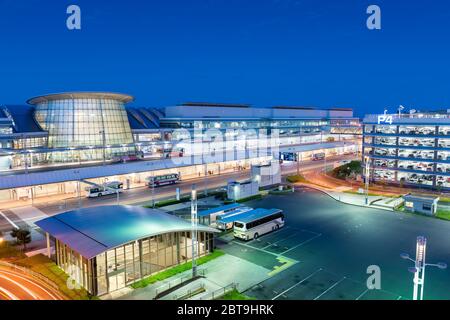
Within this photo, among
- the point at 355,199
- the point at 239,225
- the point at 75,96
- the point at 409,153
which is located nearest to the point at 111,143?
the point at 75,96

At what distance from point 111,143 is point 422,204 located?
184ft

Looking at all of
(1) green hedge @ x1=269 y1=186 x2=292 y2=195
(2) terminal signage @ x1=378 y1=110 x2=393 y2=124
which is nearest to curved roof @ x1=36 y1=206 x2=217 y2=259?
(1) green hedge @ x1=269 y1=186 x2=292 y2=195

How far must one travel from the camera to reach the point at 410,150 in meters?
61.7

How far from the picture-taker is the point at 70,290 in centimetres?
Answer: 2327

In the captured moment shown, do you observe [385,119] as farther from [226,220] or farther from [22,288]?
[22,288]

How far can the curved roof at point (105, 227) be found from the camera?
23.5 metres

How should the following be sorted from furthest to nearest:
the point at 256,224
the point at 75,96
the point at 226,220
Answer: the point at 75,96
the point at 226,220
the point at 256,224

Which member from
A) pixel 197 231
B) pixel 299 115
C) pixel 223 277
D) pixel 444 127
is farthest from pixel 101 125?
pixel 299 115

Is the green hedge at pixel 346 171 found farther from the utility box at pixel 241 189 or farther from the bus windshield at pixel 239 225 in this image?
the bus windshield at pixel 239 225

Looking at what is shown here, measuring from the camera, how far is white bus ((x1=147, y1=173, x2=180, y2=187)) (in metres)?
57.5

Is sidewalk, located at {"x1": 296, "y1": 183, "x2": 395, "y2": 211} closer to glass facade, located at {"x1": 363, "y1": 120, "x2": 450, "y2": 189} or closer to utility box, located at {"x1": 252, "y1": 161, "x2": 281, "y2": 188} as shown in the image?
utility box, located at {"x1": 252, "y1": 161, "x2": 281, "y2": 188}

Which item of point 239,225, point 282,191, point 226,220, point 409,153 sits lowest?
point 282,191

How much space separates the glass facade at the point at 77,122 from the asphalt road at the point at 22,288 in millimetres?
43057

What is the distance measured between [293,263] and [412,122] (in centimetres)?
4703
